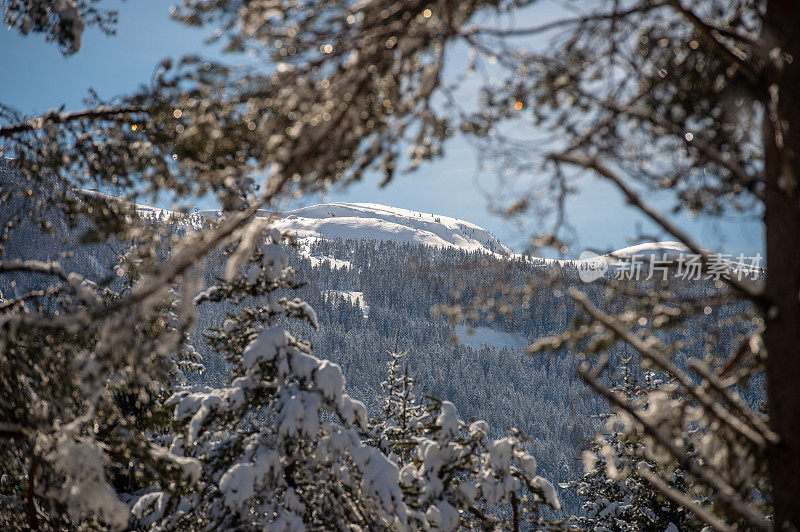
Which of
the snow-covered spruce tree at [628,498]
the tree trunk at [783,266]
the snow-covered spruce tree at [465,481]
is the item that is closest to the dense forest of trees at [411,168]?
the tree trunk at [783,266]

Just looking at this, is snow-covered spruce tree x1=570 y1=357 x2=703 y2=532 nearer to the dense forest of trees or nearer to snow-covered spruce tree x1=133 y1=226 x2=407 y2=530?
snow-covered spruce tree x1=133 y1=226 x2=407 y2=530

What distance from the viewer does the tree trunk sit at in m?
2.67

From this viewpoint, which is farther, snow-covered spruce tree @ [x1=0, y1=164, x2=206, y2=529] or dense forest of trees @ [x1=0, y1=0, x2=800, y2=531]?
snow-covered spruce tree @ [x1=0, y1=164, x2=206, y2=529]

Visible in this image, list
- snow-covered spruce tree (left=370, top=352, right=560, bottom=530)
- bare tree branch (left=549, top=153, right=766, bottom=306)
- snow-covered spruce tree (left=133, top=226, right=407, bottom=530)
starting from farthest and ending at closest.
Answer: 1. snow-covered spruce tree (left=370, top=352, right=560, bottom=530)
2. snow-covered spruce tree (left=133, top=226, right=407, bottom=530)
3. bare tree branch (left=549, top=153, right=766, bottom=306)

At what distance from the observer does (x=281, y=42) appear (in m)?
3.19

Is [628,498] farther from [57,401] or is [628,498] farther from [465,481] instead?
Result: [57,401]

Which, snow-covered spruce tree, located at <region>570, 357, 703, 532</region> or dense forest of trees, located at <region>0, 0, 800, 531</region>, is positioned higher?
dense forest of trees, located at <region>0, 0, 800, 531</region>

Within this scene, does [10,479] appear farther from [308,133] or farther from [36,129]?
[308,133]

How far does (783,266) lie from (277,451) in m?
6.82

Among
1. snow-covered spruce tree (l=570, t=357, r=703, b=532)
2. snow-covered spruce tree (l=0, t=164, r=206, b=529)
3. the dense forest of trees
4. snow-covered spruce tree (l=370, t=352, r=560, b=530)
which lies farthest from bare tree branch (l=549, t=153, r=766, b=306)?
snow-covered spruce tree (l=570, t=357, r=703, b=532)

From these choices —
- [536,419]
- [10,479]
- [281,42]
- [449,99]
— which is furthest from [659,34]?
[536,419]

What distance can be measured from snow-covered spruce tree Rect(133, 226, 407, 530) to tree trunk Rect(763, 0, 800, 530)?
5238 mm

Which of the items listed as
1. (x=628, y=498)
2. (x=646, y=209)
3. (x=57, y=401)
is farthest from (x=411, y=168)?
(x=628, y=498)

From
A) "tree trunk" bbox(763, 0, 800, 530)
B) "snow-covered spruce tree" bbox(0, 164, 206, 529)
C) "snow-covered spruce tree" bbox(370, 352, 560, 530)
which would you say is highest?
"tree trunk" bbox(763, 0, 800, 530)
